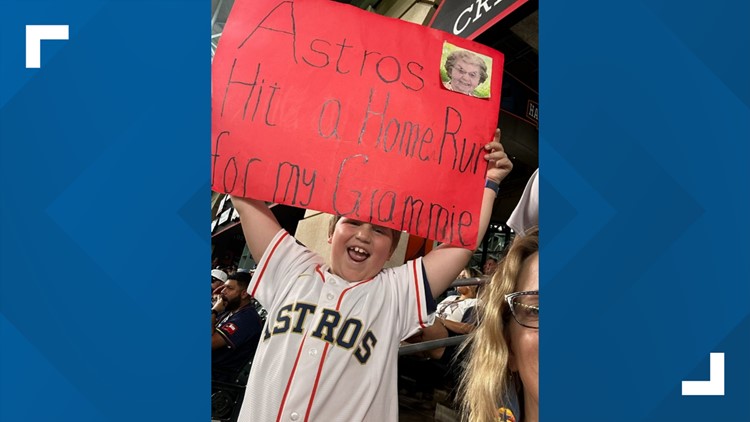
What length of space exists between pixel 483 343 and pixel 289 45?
686 millimetres

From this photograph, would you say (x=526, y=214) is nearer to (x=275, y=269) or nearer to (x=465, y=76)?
(x=465, y=76)

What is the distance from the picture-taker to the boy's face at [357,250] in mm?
1008

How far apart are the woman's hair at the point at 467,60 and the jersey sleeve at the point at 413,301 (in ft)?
1.34

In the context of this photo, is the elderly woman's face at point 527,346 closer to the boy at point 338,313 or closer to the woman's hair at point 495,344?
the woman's hair at point 495,344

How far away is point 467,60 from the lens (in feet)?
3.10

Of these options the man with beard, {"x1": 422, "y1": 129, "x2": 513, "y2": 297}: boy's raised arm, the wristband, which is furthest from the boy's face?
the man with beard

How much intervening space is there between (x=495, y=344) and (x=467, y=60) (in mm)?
559
